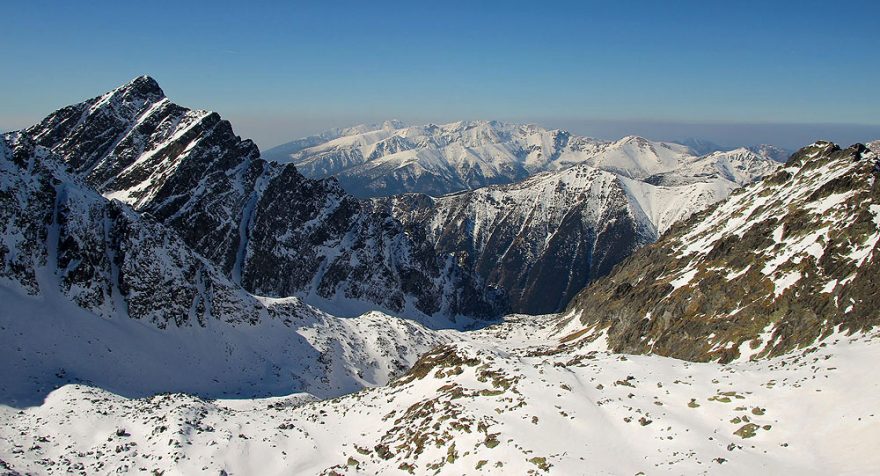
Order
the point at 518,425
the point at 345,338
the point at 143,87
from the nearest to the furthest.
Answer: the point at 518,425
the point at 345,338
the point at 143,87

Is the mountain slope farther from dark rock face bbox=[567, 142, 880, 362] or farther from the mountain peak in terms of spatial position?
the mountain peak

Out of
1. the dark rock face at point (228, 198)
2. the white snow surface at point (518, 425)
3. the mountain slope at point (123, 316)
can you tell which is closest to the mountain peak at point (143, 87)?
the dark rock face at point (228, 198)

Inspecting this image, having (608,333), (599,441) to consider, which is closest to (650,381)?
(599,441)

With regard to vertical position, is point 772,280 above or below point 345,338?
above

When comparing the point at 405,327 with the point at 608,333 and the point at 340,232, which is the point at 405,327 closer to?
the point at 608,333

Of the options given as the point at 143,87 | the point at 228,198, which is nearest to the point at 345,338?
the point at 228,198

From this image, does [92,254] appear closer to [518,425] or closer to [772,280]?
[518,425]
